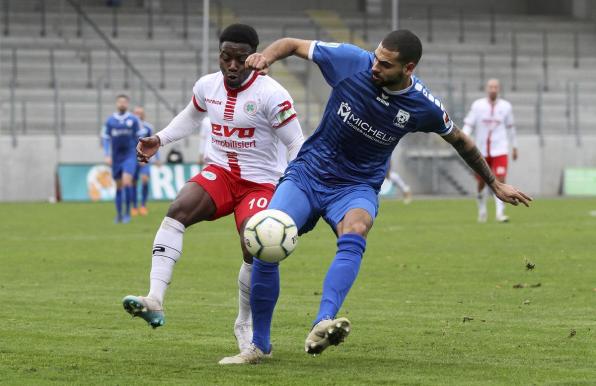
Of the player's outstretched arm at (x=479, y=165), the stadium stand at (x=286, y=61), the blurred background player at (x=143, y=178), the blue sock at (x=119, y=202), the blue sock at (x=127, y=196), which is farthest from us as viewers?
the stadium stand at (x=286, y=61)

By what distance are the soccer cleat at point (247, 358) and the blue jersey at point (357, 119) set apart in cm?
112

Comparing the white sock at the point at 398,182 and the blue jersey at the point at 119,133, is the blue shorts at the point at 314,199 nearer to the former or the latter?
the blue jersey at the point at 119,133

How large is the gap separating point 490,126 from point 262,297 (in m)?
15.8

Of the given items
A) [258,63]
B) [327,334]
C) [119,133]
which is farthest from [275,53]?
[119,133]

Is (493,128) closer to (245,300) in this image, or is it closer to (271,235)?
(245,300)

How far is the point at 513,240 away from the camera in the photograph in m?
18.7

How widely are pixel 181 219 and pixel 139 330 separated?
1.34 m

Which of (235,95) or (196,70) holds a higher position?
(235,95)

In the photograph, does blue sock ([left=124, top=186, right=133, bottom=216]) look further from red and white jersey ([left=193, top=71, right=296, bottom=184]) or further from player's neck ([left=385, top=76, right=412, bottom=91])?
player's neck ([left=385, top=76, right=412, bottom=91])

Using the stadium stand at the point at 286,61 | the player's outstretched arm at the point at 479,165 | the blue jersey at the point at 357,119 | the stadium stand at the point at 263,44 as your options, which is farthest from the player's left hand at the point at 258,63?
the stadium stand at the point at 263,44

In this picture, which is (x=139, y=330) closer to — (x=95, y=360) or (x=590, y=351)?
(x=95, y=360)

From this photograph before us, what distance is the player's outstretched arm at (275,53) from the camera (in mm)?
7422

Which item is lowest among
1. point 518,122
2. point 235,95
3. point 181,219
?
point 518,122

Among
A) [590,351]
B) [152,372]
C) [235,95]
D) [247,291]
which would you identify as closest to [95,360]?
[152,372]
